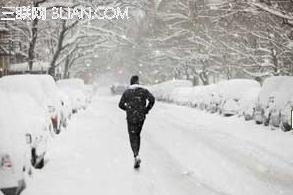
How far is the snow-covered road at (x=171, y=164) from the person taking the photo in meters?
8.86

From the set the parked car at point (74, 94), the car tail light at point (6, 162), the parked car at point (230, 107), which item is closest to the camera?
the car tail light at point (6, 162)

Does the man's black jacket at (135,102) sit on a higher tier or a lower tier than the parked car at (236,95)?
higher

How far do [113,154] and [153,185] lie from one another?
398 cm

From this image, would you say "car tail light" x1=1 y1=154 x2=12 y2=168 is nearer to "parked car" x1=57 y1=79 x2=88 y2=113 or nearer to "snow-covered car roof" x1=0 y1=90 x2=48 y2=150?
"snow-covered car roof" x1=0 y1=90 x2=48 y2=150

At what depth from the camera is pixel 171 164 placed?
37.4 feet

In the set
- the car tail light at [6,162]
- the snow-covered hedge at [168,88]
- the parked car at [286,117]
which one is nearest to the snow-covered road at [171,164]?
the parked car at [286,117]

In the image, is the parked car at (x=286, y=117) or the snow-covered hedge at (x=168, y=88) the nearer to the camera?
the parked car at (x=286, y=117)

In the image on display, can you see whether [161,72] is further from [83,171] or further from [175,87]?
[83,171]

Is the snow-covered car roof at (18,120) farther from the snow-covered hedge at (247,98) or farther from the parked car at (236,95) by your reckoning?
the parked car at (236,95)

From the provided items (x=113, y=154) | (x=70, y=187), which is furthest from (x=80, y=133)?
(x=70, y=187)

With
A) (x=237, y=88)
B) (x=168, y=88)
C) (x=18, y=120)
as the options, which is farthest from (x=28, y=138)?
(x=168, y=88)

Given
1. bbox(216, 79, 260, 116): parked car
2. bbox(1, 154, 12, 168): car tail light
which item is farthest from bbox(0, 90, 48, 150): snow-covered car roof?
bbox(216, 79, 260, 116): parked car

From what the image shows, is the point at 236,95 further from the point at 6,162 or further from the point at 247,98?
the point at 6,162

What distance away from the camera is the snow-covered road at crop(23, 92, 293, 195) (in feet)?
29.1
